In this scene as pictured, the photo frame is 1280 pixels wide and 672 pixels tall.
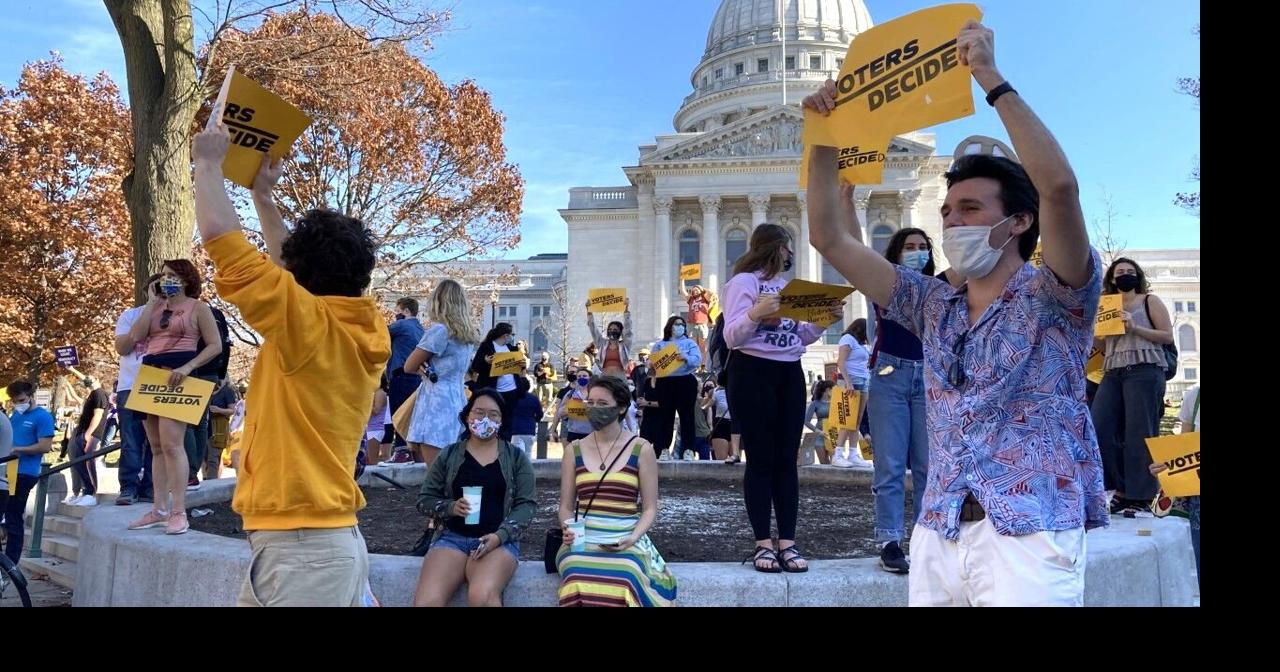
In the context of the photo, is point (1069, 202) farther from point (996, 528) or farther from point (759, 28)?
point (759, 28)

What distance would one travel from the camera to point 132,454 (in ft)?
23.3

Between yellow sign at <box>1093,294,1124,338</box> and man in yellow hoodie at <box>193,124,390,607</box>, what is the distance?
526 cm

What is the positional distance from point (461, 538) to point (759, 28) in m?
78.7

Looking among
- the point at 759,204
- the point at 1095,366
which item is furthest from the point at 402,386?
the point at 759,204

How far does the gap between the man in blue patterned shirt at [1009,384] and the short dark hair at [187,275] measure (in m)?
5.43

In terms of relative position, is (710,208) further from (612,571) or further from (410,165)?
(612,571)

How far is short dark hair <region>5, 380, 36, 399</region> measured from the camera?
25.2 feet

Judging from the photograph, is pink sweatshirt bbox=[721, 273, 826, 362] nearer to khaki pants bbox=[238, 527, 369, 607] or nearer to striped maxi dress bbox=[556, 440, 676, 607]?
striped maxi dress bbox=[556, 440, 676, 607]

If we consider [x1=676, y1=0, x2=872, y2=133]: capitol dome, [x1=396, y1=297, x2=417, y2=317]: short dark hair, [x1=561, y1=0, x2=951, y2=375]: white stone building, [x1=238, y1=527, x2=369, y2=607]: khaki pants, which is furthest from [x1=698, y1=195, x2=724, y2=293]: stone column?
[x1=238, y1=527, x2=369, y2=607]: khaki pants

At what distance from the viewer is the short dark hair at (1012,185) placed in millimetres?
2166

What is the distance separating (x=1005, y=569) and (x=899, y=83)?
1288 millimetres

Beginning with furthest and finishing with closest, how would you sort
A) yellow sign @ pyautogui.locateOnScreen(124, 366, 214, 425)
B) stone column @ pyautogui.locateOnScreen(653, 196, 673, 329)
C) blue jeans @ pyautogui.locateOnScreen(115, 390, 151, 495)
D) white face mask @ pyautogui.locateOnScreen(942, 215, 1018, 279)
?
stone column @ pyautogui.locateOnScreen(653, 196, 673, 329), blue jeans @ pyautogui.locateOnScreen(115, 390, 151, 495), yellow sign @ pyautogui.locateOnScreen(124, 366, 214, 425), white face mask @ pyautogui.locateOnScreen(942, 215, 1018, 279)
